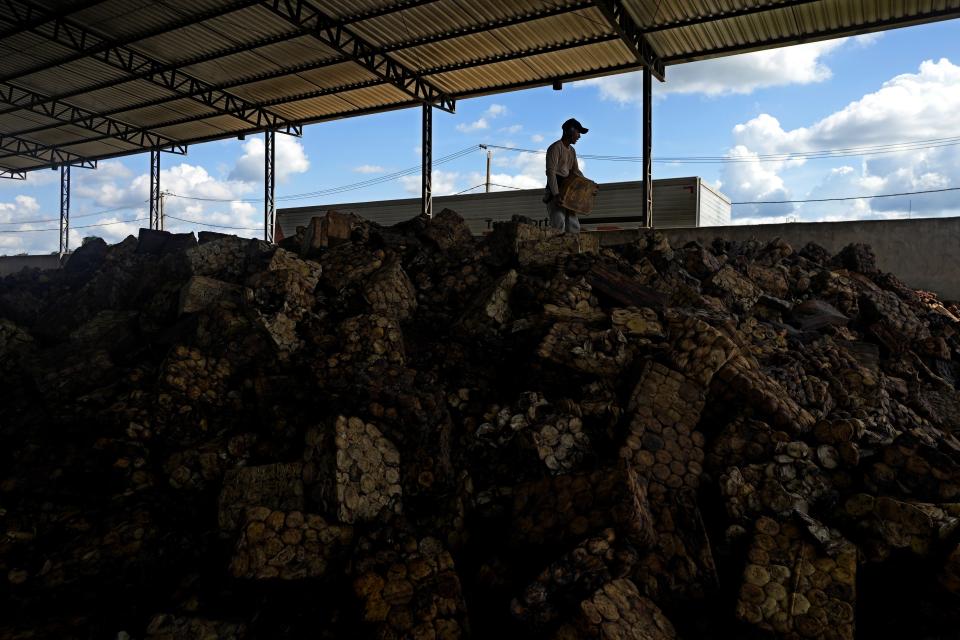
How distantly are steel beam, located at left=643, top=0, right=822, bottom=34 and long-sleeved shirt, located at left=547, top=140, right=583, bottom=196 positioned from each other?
4643 mm

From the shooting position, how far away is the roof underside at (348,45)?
34.1 ft

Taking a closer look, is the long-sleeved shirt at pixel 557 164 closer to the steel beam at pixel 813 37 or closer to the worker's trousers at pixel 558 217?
the worker's trousers at pixel 558 217

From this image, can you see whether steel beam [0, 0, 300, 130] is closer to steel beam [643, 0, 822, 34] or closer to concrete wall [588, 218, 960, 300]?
steel beam [643, 0, 822, 34]

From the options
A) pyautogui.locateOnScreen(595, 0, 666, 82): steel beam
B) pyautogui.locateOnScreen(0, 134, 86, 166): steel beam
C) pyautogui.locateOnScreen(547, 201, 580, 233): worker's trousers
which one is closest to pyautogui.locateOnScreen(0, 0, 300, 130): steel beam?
pyautogui.locateOnScreen(595, 0, 666, 82): steel beam

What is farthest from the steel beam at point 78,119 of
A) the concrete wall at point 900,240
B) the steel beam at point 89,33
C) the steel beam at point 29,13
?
the concrete wall at point 900,240

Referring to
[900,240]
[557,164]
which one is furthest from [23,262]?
[900,240]

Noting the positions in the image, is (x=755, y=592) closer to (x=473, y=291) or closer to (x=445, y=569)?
(x=445, y=569)

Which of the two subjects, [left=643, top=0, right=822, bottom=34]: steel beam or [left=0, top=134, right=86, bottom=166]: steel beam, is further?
[left=0, top=134, right=86, bottom=166]: steel beam

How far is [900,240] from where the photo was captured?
10406 mm

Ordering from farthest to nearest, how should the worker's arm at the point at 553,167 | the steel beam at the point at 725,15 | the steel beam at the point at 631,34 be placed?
the steel beam at the point at 631,34 → the steel beam at the point at 725,15 → the worker's arm at the point at 553,167

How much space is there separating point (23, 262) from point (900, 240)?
2685cm

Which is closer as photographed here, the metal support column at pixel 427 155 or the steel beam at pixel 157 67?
the steel beam at pixel 157 67

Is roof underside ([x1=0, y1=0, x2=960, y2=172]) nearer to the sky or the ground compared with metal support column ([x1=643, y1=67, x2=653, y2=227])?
nearer to the sky

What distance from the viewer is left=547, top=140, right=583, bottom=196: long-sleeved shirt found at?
771cm
